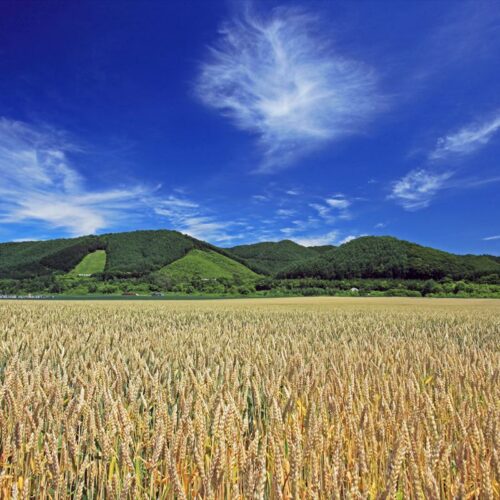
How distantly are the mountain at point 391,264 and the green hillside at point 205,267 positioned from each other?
82.3 ft

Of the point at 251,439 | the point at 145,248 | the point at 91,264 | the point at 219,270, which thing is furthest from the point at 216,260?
the point at 251,439

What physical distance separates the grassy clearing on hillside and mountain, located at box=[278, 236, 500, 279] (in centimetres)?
6152

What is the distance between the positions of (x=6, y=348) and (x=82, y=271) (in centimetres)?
13488

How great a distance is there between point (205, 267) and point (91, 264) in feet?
A: 123

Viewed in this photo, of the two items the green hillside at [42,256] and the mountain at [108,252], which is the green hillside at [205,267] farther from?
A: the green hillside at [42,256]

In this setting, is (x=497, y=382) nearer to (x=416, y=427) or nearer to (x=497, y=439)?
(x=416, y=427)

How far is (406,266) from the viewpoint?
324 feet

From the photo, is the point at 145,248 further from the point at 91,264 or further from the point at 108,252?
the point at 91,264

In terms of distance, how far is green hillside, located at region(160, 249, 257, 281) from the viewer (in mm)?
125688

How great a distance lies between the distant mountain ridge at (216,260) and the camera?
99.7 metres

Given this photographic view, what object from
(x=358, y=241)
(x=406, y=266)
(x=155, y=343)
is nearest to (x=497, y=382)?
(x=155, y=343)

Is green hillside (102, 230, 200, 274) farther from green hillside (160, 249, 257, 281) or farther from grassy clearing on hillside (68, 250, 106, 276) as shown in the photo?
green hillside (160, 249, 257, 281)

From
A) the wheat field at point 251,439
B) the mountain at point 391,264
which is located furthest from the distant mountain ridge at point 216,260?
the wheat field at point 251,439

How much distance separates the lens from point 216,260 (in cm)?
15238
